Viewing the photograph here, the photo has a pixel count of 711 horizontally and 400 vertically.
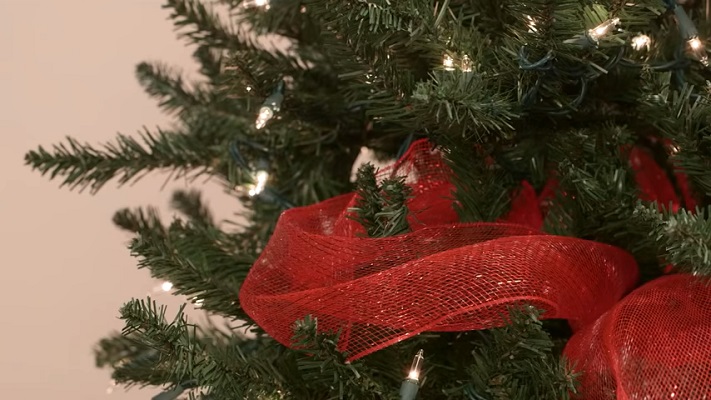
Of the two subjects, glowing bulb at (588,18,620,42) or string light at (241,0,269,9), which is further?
string light at (241,0,269,9)

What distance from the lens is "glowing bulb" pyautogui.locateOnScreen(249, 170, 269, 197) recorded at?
1.70 ft

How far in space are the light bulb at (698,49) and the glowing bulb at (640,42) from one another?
0.07 ft

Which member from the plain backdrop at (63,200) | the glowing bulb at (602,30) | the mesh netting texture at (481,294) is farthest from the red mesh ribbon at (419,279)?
the plain backdrop at (63,200)

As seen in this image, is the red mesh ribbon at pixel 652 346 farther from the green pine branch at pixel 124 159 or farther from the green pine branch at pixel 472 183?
the green pine branch at pixel 124 159

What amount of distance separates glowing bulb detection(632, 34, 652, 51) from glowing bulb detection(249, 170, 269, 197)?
255 mm

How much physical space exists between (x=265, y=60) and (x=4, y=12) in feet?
1.72

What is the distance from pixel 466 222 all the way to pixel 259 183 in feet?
0.51

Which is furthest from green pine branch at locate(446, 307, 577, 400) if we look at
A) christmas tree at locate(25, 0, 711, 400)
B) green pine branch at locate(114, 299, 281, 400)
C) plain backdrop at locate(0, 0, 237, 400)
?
plain backdrop at locate(0, 0, 237, 400)

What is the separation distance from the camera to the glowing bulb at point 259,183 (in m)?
0.52

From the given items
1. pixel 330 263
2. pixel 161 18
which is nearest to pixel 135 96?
pixel 161 18

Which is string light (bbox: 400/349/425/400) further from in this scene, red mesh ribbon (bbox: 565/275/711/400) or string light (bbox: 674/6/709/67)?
string light (bbox: 674/6/709/67)

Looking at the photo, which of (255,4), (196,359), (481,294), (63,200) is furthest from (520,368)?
(63,200)

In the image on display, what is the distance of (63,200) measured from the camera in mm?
888

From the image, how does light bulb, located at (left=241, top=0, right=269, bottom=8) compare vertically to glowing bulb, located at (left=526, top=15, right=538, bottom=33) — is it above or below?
above
